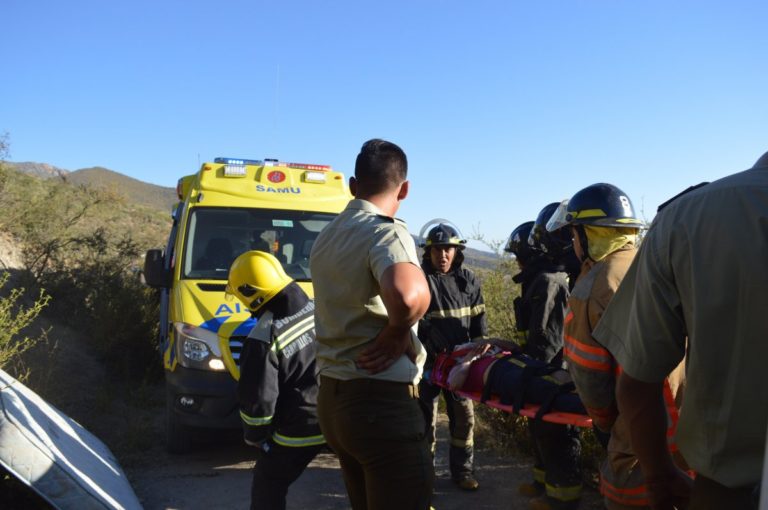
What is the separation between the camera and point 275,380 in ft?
10.0

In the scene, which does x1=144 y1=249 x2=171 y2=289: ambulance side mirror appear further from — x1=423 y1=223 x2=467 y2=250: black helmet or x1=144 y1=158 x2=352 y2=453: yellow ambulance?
x1=423 y1=223 x2=467 y2=250: black helmet

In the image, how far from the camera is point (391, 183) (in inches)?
105

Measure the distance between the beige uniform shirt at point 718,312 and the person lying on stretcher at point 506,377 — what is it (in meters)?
1.99

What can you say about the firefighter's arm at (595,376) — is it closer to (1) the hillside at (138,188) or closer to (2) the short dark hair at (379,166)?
(2) the short dark hair at (379,166)

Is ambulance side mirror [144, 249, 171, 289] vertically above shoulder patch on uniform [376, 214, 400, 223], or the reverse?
shoulder patch on uniform [376, 214, 400, 223]

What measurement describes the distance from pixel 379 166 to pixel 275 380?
3.89 ft

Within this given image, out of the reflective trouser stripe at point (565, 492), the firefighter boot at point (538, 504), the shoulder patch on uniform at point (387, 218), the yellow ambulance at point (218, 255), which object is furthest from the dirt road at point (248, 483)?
the shoulder patch on uniform at point (387, 218)

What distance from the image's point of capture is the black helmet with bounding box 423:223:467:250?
518 cm

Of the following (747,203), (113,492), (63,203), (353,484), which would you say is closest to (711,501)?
(747,203)

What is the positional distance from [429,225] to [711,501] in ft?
13.1

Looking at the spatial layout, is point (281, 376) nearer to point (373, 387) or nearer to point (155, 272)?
point (373, 387)

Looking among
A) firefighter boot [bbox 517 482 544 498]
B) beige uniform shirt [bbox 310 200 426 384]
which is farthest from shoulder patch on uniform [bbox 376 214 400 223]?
firefighter boot [bbox 517 482 544 498]

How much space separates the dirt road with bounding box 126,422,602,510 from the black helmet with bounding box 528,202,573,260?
195cm

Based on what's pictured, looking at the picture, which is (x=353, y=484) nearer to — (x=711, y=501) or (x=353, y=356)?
(x=353, y=356)
